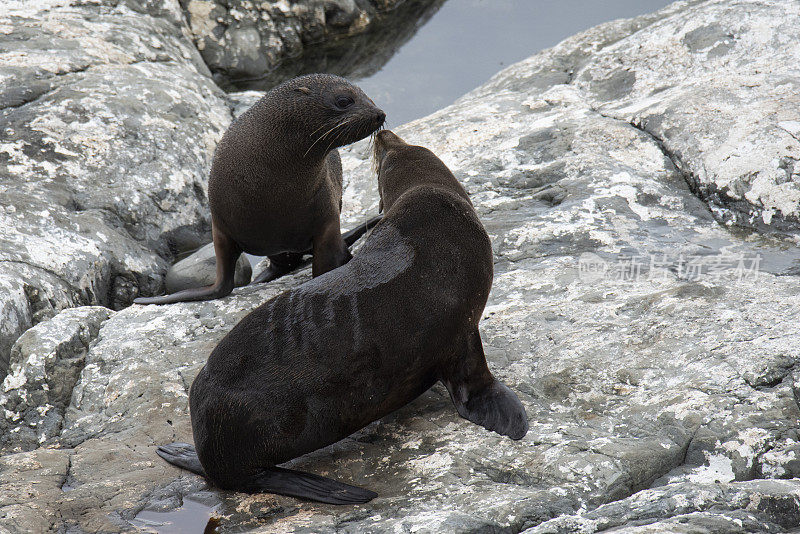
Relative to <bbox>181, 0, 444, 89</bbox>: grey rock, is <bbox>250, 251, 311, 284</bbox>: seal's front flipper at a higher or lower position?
Result: lower

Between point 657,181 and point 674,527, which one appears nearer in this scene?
point 674,527

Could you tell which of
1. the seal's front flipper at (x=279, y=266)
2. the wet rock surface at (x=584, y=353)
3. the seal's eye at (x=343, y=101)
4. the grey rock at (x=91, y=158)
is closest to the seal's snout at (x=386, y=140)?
the seal's eye at (x=343, y=101)

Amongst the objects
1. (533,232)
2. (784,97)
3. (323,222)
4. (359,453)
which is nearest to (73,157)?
(323,222)

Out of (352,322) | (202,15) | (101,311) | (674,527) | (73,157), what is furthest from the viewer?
(202,15)

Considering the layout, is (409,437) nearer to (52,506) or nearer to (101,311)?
(52,506)

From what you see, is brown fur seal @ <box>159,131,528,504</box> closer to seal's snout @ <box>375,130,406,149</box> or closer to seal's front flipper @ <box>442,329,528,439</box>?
seal's front flipper @ <box>442,329,528,439</box>

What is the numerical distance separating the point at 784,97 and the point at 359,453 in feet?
13.5

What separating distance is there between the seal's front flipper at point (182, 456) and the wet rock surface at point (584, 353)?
6 centimetres

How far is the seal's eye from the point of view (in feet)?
17.3

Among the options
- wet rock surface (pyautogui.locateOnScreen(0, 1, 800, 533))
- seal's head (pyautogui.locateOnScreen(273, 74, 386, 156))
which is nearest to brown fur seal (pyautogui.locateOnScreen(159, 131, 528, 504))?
wet rock surface (pyautogui.locateOnScreen(0, 1, 800, 533))

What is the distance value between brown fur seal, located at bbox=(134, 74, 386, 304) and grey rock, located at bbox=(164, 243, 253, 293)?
Answer: 0.52m

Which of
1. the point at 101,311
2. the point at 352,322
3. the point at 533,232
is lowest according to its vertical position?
the point at 101,311

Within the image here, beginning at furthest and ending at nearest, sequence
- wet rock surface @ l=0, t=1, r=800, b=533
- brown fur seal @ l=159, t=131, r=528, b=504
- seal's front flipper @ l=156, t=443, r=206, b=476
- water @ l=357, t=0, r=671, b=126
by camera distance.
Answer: water @ l=357, t=0, r=671, b=126 < seal's front flipper @ l=156, t=443, r=206, b=476 < brown fur seal @ l=159, t=131, r=528, b=504 < wet rock surface @ l=0, t=1, r=800, b=533

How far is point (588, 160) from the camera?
20.6 feet
